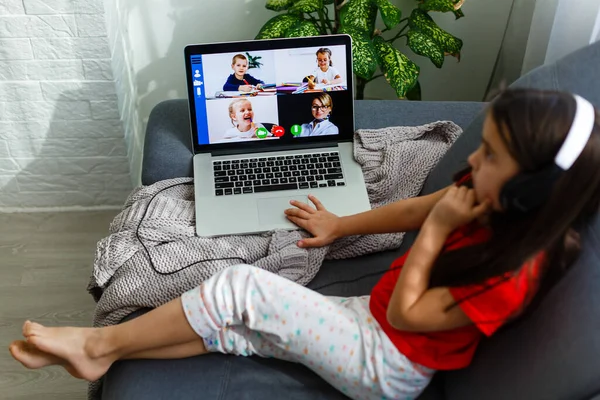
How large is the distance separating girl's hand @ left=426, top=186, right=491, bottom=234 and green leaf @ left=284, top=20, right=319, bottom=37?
31.7 inches

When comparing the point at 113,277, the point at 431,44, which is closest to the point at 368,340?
the point at 113,277

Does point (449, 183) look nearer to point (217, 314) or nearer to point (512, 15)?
point (217, 314)

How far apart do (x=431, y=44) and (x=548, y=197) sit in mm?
980

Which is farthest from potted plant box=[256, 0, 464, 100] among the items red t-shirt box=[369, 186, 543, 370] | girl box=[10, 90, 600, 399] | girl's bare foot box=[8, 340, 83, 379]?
girl's bare foot box=[8, 340, 83, 379]

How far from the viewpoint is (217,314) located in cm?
116

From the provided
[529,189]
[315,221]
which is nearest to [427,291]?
[529,189]

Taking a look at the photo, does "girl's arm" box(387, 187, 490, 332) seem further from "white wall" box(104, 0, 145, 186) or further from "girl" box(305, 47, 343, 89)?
"white wall" box(104, 0, 145, 186)

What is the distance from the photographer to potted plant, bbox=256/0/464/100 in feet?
5.58

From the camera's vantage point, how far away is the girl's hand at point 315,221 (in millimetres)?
1370

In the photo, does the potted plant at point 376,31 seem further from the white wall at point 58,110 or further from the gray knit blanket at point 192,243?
the white wall at point 58,110

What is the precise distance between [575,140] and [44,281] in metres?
1.53

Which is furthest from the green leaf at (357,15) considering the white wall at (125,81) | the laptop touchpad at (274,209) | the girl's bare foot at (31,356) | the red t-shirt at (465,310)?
the girl's bare foot at (31,356)

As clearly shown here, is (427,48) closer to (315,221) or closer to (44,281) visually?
(315,221)

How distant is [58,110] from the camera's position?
195cm
